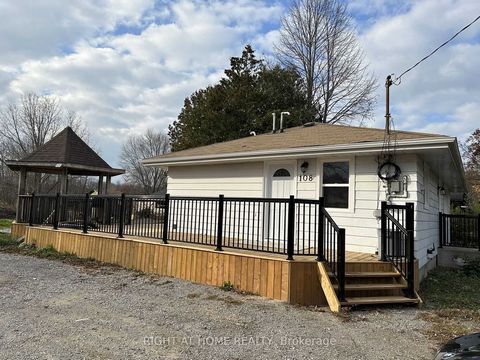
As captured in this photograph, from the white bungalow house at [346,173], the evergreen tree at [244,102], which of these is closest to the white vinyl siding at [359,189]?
the white bungalow house at [346,173]

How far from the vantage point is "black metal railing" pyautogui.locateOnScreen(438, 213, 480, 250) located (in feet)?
37.2

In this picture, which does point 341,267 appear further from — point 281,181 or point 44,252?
point 44,252

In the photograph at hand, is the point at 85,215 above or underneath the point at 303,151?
underneath

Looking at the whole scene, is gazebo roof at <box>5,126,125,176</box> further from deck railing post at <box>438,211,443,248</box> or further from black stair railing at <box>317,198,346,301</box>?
deck railing post at <box>438,211,443,248</box>

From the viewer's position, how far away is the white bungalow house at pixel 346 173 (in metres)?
7.16

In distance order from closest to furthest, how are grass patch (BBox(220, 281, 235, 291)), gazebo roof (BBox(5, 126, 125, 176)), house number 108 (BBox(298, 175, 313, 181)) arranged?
grass patch (BBox(220, 281, 235, 291))
house number 108 (BBox(298, 175, 313, 181))
gazebo roof (BBox(5, 126, 125, 176))

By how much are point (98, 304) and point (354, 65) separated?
66.9ft

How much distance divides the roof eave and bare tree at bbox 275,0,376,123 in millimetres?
14037

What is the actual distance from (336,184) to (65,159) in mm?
9850

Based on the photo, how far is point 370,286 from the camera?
5.85 metres

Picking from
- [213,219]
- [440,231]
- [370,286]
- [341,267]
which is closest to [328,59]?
[440,231]

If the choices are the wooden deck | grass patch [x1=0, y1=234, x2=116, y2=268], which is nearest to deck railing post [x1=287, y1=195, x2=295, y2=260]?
the wooden deck

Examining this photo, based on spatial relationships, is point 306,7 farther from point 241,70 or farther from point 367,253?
point 367,253

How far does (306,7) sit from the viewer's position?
73.3 ft
